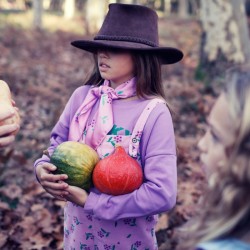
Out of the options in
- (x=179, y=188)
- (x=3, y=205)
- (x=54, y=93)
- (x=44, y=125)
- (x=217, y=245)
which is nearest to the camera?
(x=217, y=245)

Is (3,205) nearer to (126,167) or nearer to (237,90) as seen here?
(126,167)

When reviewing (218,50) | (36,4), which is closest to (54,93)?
(218,50)

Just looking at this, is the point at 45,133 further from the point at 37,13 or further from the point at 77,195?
the point at 37,13

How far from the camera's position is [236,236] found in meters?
1.82

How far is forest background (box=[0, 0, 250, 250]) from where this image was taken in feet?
15.8

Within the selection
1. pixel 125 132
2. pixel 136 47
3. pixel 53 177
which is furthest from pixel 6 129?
pixel 136 47

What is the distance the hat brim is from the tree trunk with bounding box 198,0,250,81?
7.47m

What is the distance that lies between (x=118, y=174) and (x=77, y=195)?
309 mm

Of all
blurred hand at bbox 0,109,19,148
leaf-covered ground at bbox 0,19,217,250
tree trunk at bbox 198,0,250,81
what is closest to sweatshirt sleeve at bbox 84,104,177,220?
leaf-covered ground at bbox 0,19,217,250

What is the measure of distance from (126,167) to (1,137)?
863mm

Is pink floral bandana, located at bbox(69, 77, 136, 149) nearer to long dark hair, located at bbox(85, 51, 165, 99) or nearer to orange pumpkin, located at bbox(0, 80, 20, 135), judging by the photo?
long dark hair, located at bbox(85, 51, 165, 99)

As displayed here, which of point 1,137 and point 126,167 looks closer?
point 126,167

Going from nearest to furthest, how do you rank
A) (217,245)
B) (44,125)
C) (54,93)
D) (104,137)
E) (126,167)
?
1. (217,245)
2. (126,167)
3. (104,137)
4. (44,125)
5. (54,93)

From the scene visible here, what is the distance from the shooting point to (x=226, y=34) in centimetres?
1041
